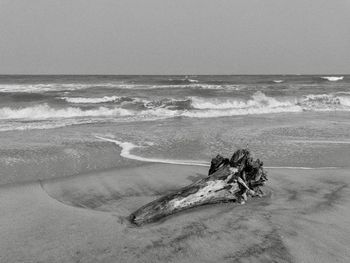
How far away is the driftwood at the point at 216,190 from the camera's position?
3.94 m

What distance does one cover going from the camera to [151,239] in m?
3.38

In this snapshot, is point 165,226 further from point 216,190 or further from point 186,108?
point 186,108

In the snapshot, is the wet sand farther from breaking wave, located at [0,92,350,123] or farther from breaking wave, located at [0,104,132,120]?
breaking wave, located at [0,104,132,120]

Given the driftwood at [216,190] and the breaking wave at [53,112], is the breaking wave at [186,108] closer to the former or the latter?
the breaking wave at [53,112]

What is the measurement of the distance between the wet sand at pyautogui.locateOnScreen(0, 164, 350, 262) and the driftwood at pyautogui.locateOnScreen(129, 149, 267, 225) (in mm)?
108

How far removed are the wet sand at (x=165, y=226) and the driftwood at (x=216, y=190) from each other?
0.35 ft

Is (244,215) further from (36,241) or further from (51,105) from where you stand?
(51,105)

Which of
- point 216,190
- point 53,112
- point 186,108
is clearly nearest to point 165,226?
point 216,190

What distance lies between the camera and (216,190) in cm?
445

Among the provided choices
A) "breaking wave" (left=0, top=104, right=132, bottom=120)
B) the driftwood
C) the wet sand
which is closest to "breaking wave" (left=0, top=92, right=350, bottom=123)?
"breaking wave" (left=0, top=104, right=132, bottom=120)

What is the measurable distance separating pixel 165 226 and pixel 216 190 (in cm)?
101

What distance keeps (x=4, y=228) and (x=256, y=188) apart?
3.15 m

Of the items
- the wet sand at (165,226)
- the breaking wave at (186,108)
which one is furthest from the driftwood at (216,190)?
the breaking wave at (186,108)

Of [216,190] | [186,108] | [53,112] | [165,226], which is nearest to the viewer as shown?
[165,226]
